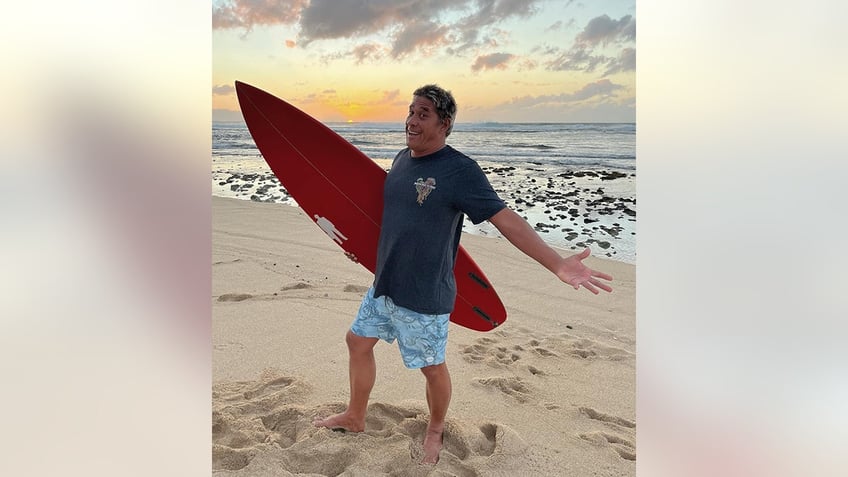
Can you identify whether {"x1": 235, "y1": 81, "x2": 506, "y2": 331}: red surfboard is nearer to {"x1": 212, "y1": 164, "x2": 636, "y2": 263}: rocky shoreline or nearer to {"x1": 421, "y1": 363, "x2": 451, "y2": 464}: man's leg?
{"x1": 421, "y1": 363, "x2": 451, "y2": 464}: man's leg

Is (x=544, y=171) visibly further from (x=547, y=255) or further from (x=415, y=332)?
(x=547, y=255)

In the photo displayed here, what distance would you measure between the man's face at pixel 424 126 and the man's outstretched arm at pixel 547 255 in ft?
1.30

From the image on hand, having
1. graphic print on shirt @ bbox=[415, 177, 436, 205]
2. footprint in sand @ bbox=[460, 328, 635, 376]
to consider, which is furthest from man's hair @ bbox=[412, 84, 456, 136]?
footprint in sand @ bbox=[460, 328, 635, 376]

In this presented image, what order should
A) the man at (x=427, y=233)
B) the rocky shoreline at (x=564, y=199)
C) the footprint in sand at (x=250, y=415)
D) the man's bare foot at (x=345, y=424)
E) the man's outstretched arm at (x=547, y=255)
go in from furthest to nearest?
the rocky shoreline at (x=564, y=199) < the man's bare foot at (x=345, y=424) < the footprint in sand at (x=250, y=415) < the man at (x=427, y=233) < the man's outstretched arm at (x=547, y=255)

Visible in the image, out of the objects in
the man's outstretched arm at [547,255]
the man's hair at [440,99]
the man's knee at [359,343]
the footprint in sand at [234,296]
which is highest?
the man's hair at [440,99]

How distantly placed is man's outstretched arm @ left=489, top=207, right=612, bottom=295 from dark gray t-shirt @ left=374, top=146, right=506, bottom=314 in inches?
2.5

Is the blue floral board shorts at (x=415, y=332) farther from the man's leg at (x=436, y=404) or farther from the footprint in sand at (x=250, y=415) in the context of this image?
the footprint in sand at (x=250, y=415)

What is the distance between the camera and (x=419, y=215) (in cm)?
215

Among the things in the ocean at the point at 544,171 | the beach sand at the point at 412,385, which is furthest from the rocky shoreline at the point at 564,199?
the beach sand at the point at 412,385

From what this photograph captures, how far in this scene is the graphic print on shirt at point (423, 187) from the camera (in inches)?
83.6

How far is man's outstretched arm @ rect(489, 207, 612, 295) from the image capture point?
1.86 metres
